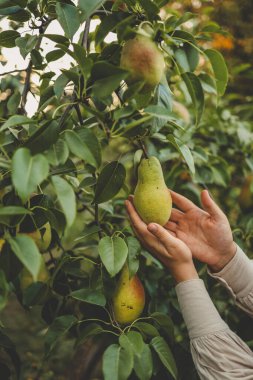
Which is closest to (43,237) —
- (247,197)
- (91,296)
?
(91,296)

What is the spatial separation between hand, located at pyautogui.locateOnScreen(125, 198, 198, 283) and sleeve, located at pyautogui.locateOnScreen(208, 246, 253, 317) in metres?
0.15

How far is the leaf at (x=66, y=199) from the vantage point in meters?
0.59

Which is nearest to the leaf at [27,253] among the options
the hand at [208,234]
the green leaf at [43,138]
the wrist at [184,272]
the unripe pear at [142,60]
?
the green leaf at [43,138]

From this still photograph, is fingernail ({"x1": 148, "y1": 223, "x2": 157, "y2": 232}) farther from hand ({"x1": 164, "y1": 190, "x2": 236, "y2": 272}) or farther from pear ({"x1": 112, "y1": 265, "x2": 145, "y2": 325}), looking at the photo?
hand ({"x1": 164, "y1": 190, "x2": 236, "y2": 272})

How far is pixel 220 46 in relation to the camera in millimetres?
3094

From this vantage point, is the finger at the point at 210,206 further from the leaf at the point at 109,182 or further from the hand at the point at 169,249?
the leaf at the point at 109,182

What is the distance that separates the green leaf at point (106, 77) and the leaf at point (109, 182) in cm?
18

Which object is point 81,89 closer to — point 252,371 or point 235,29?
point 252,371

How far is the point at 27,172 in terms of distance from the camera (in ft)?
1.93

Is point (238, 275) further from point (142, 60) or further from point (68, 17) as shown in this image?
point (68, 17)

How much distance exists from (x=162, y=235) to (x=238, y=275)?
291mm

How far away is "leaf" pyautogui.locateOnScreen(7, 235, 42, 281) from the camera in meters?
0.59

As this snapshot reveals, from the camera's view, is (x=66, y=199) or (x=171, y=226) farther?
(x=171, y=226)

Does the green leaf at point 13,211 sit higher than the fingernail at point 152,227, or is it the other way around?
the green leaf at point 13,211
